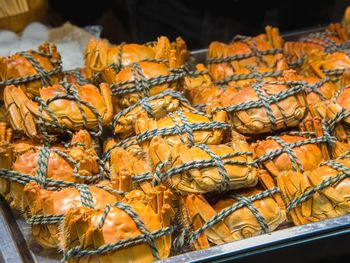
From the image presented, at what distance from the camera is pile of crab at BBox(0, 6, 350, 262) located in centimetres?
182

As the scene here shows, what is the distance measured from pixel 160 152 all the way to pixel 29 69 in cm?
84

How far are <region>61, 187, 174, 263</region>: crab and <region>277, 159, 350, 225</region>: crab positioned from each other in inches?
17.9

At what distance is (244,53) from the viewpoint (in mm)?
2936

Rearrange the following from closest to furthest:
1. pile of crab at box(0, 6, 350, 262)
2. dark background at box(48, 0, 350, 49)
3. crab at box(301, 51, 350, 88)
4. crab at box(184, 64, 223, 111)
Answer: pile of crab at box(0, 6, 350, 262) < crab at box(184, 64, 223, 111) < crab at box(301, 51, 350, 88) < dark background at box(48, 0, 350, 49)

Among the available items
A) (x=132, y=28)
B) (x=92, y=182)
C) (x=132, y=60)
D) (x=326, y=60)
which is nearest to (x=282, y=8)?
(x=132, y=28)

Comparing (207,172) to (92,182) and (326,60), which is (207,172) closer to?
(92,182)

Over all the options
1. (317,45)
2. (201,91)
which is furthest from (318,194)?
(317,45)

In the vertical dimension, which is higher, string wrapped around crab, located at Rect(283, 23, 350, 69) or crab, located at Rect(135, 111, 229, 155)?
string wrapped around crab, located at Rect(283, 23, 350, 69)

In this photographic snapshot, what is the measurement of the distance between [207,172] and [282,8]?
10.7 feet

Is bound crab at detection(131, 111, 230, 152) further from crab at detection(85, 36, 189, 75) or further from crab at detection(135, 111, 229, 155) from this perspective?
crab at detection(85, 36, 189, 75)

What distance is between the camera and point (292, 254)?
179 centimetres

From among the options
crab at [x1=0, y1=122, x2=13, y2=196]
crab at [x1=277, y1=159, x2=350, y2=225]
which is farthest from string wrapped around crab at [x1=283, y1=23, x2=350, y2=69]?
crab at [x1=0, y1=122, x2=13, y2=196]

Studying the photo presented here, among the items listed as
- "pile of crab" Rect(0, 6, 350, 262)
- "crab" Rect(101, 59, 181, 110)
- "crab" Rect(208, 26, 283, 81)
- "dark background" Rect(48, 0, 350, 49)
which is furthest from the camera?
"dark background" Rect(48, 0, 350, 49)

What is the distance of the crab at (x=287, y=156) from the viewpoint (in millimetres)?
2100
